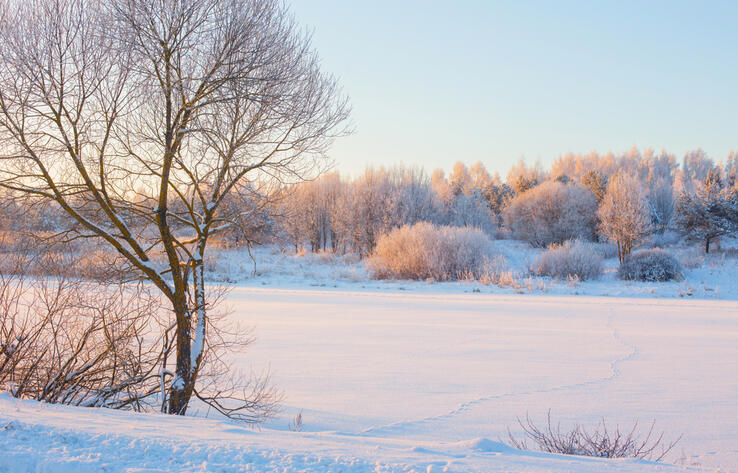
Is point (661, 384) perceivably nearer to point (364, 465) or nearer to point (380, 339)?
point (380, 339)

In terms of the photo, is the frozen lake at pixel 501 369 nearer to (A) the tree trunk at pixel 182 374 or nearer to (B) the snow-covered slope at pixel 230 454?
(A) the tree trunk at pixel 182 374

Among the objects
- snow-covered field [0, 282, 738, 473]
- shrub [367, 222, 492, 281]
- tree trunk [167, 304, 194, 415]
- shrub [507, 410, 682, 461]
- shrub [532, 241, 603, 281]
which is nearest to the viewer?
snow-covered field [0, 282, 738, 473]

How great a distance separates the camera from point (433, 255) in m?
23.9

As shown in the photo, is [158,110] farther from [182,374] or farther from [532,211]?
[532,211]

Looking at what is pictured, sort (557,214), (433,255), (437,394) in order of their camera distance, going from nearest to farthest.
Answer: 1. (437,394)
2. (433,255)
3. (557,214)

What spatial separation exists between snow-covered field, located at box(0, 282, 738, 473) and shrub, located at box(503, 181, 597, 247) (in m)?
24.9

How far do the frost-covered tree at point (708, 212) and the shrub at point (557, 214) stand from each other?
7.30 m

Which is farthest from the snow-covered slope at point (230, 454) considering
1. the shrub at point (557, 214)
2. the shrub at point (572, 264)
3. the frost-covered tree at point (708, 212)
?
the shrub at point (557, 214)

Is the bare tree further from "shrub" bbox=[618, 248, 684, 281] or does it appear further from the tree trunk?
"shrub" bbox=[618, 248, 684, 281]

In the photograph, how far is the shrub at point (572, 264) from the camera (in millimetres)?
22528

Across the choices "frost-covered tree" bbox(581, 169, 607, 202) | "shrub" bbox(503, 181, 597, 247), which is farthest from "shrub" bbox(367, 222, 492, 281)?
"frost-covered tree" bbox(581, 169, 607, 202)

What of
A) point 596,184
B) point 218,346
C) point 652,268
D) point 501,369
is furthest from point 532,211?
point 218,346

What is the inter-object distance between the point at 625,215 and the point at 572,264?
8.80 m

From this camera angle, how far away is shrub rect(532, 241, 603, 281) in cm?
2253
